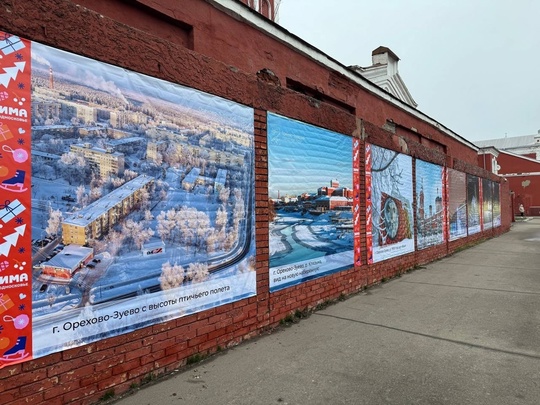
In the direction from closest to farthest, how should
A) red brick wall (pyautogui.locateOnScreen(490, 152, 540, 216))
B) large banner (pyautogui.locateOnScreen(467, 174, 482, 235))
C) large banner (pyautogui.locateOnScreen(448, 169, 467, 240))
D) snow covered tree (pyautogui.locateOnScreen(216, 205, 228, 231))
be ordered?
snow covered tree (pyautogui.locateOnScreen(216, 205, 228, 231)), large banner (pyautogui.locateOnScreen(448, 169, 467, 240)), large banner (pyautogui.locateOnScreen(467, 174, 482, 235)), red brick wall (pyautogui.locateOnScreen(490, 152, 540, 216))

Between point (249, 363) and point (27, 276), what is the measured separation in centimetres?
216

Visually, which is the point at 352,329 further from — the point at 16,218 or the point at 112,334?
the point at 16,218

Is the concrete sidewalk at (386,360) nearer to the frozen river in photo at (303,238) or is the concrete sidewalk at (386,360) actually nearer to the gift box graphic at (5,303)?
the frozen river in photo at (303,238)

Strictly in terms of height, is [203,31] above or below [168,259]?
above

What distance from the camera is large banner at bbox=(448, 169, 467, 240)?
12.4m

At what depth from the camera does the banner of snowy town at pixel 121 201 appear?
264cm

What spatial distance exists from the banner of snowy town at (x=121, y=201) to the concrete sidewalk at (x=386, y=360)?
62cm

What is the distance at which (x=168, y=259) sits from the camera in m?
3.58

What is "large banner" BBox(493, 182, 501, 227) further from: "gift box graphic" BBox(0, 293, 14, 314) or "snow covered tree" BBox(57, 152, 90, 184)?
"gift box graphic" BBox(0, 293, 14, 314)

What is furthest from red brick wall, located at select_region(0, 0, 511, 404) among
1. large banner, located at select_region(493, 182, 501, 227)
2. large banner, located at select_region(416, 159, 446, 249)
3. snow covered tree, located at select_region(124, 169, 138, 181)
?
large banner, located at select_region(493, 182, 501, 227)

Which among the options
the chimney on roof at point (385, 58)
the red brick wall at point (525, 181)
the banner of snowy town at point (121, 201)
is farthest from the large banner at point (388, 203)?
the red brick wall at point (525, 181)

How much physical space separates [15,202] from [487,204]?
19.0 meters

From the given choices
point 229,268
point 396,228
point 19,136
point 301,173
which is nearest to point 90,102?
point 19,136

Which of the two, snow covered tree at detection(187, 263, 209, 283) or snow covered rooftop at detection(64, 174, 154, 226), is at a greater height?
snow covered rooftop at detection(64, 174, 154, 226)
